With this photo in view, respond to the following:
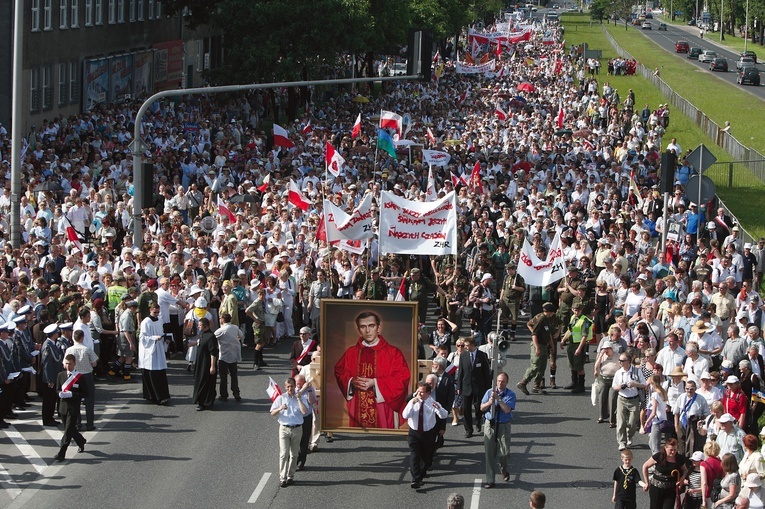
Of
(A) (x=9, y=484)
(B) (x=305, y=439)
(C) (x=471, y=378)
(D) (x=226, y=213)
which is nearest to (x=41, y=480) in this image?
(A) (x=9, y=484)

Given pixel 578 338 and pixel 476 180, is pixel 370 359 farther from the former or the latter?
pixel 476 180

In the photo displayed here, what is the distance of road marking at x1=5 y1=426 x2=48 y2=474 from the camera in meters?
17.7

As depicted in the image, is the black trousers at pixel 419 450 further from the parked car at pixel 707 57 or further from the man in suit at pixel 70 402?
the parked car at pixel 707 57

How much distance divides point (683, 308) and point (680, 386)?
9.58 ft

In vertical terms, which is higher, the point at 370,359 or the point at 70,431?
the point at 370,359

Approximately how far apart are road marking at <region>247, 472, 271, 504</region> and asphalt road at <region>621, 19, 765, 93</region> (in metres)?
63.3

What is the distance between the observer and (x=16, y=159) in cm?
2678

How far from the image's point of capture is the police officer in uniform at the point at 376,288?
79.4 ft

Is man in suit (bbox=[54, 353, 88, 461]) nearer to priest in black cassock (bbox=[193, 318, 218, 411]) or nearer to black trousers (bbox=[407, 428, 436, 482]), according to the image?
priest in black cassock (bbox=[193, 318, 218, 411])

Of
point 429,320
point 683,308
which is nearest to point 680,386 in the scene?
point 683,308

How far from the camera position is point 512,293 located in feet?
81.5

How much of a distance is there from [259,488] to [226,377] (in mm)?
4126

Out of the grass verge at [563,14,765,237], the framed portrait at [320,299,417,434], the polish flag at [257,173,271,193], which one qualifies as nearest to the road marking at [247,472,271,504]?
the framed portrait at [320,299,417,434]

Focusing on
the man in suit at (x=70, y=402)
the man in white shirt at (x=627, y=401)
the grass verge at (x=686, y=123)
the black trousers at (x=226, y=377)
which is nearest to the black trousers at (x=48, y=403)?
the man in suit at (x=70, y=402)
